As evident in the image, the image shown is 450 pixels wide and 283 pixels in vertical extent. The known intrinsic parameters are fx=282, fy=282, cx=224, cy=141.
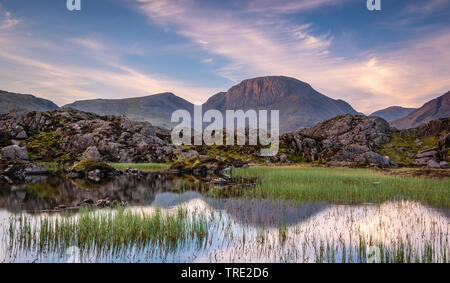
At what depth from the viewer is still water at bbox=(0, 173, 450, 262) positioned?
494 inches

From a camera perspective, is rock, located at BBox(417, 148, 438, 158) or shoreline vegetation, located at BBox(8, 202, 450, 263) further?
rock, located at BBox(417, 148, 438, 158)

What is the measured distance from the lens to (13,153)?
75.0m

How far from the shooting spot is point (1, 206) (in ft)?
82.0

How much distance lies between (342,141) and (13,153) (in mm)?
106062

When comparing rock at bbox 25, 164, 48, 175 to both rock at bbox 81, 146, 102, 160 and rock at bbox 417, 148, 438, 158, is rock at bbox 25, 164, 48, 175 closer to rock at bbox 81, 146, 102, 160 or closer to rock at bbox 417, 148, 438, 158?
rock at bbox 81, 146, 102, 160

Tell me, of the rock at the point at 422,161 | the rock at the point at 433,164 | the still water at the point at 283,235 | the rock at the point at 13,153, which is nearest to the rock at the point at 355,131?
the rock at the point at 422,161

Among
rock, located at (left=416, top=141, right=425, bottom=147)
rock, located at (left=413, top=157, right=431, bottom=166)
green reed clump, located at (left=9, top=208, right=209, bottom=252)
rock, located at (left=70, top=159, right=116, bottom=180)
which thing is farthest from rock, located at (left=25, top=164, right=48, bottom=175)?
rock, located at (left=416, top=141, right=425, bottom=147)

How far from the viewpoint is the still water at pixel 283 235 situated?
1255 centimetres

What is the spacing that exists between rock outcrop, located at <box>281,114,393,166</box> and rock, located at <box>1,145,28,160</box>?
81.9m

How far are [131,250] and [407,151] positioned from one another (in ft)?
324

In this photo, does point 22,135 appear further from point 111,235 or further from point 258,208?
point 111,235

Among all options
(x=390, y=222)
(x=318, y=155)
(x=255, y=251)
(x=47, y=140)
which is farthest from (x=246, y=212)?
(x=47, y=140)

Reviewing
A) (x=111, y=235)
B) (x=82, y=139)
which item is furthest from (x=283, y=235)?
(x=82, y=139)
